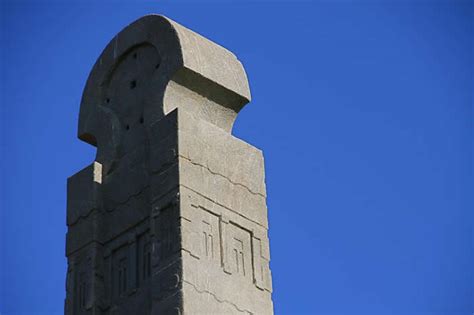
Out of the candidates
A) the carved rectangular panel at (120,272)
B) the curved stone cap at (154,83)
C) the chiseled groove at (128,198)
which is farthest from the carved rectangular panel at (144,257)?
the curved stone cap at (154,83)

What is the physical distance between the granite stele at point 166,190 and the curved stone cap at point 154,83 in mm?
18

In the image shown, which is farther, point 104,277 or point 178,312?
point 104,277

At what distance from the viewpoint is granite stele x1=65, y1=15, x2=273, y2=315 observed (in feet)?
64.1

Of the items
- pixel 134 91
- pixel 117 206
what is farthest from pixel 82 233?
pixel 134 91

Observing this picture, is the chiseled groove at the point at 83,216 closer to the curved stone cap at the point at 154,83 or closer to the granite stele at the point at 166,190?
the granite stele at the point at 166,190

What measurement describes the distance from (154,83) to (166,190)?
185cm

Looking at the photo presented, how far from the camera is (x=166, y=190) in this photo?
1988cm

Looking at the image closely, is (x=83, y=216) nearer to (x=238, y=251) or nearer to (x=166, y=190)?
(x=166, y=190)

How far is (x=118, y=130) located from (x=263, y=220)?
7.75ft

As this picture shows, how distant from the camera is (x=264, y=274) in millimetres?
20297

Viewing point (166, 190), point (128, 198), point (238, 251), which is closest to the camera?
point (166, 190)

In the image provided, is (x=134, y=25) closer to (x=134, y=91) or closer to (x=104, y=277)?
(x=134, y=91)

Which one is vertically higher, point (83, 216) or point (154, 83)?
point (154, 83)

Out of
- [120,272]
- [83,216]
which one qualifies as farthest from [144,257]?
[83,216]
